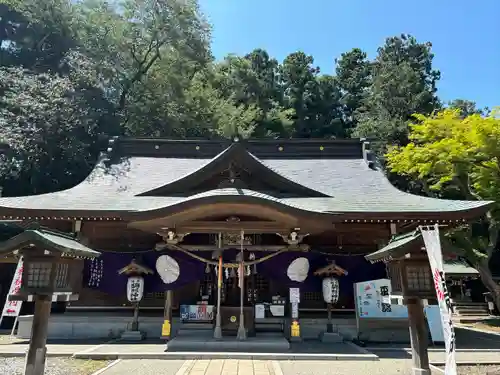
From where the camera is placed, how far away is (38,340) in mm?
6129

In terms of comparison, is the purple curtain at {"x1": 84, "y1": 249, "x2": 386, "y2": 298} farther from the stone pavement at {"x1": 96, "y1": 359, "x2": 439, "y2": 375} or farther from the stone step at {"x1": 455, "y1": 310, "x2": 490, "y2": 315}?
the stone step at {"x1": 455, "y1": 310, "x2": 490, "y2": 315}

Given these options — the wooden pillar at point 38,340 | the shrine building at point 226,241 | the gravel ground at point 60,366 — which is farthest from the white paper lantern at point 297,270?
the wooden pillar at point 38,340

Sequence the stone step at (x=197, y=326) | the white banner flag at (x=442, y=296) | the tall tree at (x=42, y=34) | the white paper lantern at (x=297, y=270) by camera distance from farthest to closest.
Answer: the tall tree at (x=42, y=34) → the stone step at (x=197, y=326) → the white paper lantern at (x=297, y=270) → the white banner flag at (x=442, y=296)

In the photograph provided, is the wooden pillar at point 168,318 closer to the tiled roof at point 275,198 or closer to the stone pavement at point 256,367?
the stone pavement at point 256,367

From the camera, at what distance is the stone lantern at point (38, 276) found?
6082mm

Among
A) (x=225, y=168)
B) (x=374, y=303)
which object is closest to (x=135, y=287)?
(x=225, y=168)

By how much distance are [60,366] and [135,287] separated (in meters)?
3.34

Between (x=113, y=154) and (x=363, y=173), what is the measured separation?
33.4 ft

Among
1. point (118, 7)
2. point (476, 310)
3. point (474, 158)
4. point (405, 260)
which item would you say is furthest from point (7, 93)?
point (476, 310)

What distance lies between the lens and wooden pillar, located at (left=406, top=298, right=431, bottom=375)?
609 cm

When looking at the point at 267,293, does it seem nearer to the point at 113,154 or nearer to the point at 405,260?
the point at 405,260

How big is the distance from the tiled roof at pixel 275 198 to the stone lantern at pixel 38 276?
359 centimetres

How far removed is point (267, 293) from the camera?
12211mm

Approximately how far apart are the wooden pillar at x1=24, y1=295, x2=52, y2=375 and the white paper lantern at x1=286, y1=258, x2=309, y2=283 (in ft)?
21.4
